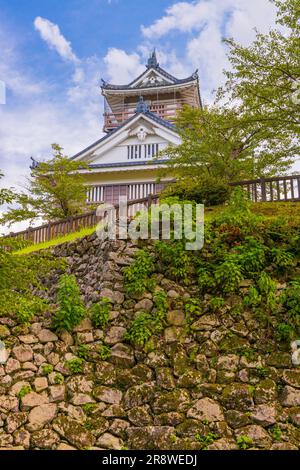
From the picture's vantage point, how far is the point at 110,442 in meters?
7.94

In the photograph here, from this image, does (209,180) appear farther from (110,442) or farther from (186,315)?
(110,442)

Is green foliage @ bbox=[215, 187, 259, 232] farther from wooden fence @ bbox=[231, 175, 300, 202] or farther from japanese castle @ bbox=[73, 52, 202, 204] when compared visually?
japanese castle @ bbox=[73, 52, 202, 204]

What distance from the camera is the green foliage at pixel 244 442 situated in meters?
7.64

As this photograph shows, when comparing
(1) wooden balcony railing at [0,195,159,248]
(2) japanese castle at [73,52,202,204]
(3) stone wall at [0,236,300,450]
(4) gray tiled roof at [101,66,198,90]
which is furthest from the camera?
(4) gray tiled roof at [101,66,198,90]

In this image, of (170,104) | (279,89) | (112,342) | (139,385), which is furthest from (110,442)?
(170,104)

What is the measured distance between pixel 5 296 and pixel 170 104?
27.6 metres

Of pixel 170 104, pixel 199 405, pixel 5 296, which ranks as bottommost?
pixel 199 405

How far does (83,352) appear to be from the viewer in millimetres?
9180

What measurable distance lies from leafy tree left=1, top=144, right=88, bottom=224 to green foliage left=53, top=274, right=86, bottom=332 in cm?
867

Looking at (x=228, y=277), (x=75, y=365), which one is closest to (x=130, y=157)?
(x=228, y=277)

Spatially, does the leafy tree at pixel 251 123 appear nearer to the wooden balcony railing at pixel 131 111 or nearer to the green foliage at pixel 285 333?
the green foliage at pixel 285 333

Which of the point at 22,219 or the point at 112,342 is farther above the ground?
the point at 22,219

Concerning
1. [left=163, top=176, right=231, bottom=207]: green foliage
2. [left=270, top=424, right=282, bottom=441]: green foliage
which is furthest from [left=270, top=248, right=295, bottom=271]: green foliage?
[left=270, top=424, right=282, bottom=441]: green foliage

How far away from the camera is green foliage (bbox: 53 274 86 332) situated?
9.38 m
